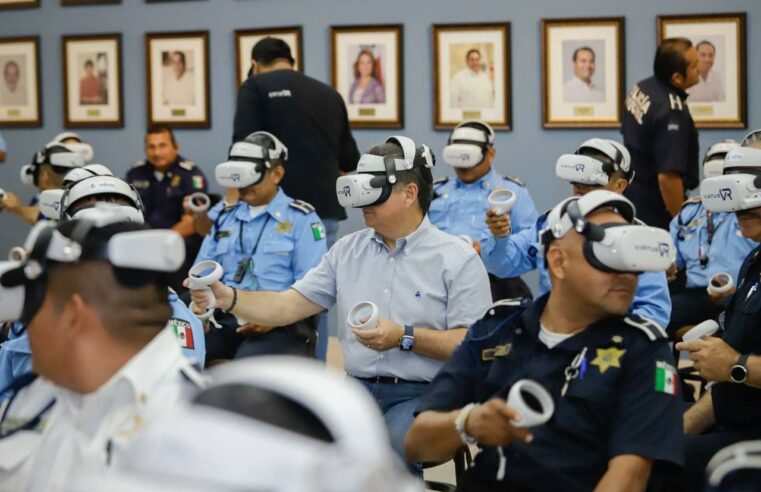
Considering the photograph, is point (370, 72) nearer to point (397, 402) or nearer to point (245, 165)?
point (245, 165)

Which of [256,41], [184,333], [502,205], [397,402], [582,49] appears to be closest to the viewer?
[184,333]

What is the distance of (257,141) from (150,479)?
3850mm

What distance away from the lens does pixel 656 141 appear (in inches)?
222

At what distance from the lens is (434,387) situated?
2.56 m

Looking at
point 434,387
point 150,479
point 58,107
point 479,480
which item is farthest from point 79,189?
point 58,107

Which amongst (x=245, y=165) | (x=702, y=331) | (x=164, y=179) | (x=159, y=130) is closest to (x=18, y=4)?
(x=159, y=130)

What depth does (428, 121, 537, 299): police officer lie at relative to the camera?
5.37m

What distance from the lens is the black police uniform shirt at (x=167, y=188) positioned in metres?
6.94

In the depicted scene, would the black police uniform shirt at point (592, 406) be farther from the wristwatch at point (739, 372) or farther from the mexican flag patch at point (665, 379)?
the wristwatch at point (739, 372)

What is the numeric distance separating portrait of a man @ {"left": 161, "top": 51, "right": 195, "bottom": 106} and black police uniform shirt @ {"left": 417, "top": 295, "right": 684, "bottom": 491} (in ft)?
17.4

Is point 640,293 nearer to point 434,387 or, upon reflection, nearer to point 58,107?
point 434,387

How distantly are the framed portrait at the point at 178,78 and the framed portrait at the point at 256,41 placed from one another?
0.82 feet

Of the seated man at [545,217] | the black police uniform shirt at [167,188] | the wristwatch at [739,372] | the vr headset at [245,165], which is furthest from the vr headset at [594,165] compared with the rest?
the black police uniform shirt at [167,188]

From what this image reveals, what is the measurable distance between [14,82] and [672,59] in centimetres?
483
